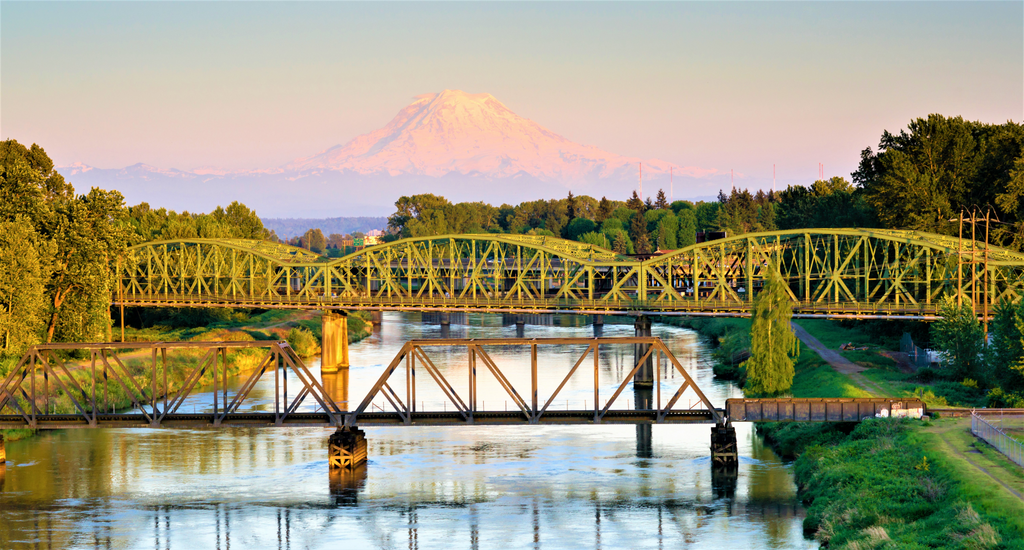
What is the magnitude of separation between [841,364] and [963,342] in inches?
714

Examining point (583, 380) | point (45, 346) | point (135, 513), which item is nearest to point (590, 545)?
point (135, 513)

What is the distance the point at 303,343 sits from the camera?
143 m

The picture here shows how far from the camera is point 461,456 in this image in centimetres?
7506

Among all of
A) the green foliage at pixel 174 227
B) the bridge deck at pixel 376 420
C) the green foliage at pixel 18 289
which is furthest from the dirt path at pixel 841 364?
the green foliage at pixel 174 227

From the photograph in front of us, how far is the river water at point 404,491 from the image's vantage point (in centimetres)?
5547

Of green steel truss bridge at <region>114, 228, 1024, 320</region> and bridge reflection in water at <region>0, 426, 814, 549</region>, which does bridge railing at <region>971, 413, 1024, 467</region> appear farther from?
green steel truss bridge at <region>114, 228, 1024, 320</region>

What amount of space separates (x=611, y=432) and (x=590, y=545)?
32013mm

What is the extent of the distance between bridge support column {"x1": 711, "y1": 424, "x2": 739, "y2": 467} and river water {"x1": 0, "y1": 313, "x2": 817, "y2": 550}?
41.8 inches

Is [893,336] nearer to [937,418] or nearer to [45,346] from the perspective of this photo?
A: [937,418]

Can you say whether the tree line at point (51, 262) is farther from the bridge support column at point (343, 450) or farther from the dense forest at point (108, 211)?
the bridge support column at point (343, 450)

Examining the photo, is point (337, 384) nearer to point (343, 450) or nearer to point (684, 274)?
point (343, 450)

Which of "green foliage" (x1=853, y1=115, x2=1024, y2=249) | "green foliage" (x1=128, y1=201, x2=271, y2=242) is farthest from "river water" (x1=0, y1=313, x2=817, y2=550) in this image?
"green foliage" (x1=128, y1=201, x2=271, y2=242)

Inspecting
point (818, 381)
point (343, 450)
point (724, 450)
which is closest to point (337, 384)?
point (343, 450)

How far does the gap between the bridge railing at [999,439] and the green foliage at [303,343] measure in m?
95.6
